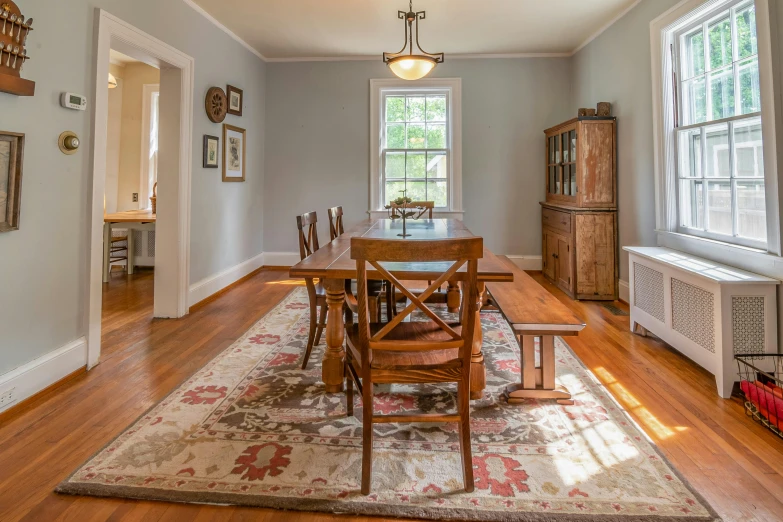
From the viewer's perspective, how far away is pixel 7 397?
2.11 meters

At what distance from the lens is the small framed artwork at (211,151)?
13.9 ft

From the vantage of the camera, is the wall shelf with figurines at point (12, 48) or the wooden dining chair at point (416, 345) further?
the wall shelf with figurines at point (12, 48)

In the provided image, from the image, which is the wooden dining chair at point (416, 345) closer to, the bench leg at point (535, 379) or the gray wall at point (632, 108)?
the bench leg at point (535, 379)

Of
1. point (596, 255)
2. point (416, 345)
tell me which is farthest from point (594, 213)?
point (416, 345)

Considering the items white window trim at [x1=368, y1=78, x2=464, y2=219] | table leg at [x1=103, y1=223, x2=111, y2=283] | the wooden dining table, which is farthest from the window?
table leg at [x1=103, y1=223, x2=111, y2=283]

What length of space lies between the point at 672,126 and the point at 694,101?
244 millimetres

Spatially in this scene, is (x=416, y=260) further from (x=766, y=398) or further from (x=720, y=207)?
(x=720, y=207)

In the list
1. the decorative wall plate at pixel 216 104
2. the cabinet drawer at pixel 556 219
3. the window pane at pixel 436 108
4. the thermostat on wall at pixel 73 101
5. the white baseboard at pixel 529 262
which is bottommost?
the white baseboard at pixel 529 262

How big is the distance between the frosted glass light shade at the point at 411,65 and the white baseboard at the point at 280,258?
3.37 meters

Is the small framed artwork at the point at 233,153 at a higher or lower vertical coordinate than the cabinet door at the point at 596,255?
higher

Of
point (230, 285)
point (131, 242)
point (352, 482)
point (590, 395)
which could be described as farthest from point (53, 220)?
point (131, 242)

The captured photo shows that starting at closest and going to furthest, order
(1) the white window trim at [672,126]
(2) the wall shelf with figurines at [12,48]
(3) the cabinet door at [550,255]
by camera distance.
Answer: (2) the wall shelf with figurines at [12,48], (1) the white window trim at [672,126], (3) the cabinet door at [550,255]

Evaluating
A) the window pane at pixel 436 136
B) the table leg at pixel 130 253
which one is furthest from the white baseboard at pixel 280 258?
the window pane at pixel 436 136

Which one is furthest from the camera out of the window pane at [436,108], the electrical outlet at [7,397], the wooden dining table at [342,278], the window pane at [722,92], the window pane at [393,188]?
the window pane at [393,188]
